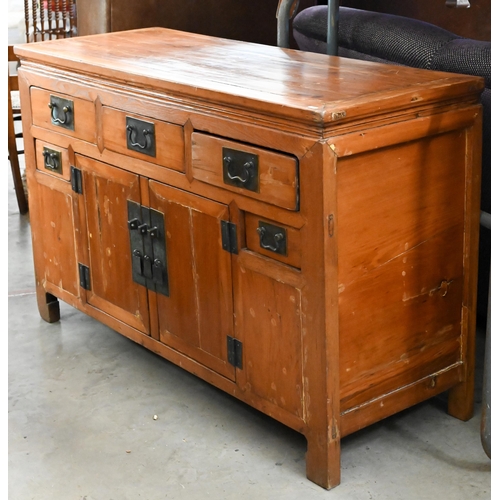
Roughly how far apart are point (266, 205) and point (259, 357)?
1.31 feet

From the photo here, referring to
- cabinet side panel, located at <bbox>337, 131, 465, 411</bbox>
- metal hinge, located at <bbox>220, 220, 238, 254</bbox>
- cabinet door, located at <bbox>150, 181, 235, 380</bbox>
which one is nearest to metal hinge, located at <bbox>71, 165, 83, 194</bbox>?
cabinet door, located at <bbox>150, 181, 235, 380</bbox>

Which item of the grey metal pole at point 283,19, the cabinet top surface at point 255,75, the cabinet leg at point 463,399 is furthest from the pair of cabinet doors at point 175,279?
the grey metal pole at point 283,19

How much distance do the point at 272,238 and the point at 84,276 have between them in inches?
38.5

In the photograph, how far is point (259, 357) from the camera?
6.68ft

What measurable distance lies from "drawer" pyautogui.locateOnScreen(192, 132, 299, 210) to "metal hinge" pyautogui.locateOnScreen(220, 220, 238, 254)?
0.10 meters

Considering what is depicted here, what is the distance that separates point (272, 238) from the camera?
1906mm

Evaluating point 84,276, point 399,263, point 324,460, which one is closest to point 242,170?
point 399,263

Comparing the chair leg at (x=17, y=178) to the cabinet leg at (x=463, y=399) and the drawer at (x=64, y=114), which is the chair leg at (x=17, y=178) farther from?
the cabinet leg at (x=463, y=399)

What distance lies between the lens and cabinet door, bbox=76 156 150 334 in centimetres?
242

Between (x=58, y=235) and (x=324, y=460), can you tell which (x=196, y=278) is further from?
(x=58, y=235)

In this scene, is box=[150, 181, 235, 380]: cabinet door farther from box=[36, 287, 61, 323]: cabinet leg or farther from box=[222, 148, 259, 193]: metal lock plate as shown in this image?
box=[36, 287, 61, 323]: cabinet leg

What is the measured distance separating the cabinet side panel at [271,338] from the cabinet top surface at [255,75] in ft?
1.40
